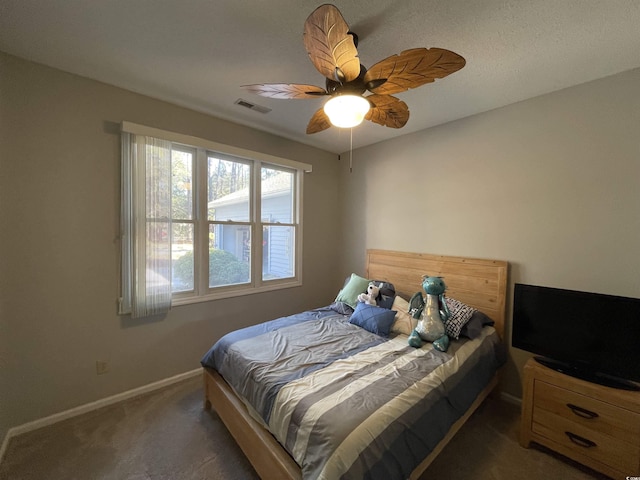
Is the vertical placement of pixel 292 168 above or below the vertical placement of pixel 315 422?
above

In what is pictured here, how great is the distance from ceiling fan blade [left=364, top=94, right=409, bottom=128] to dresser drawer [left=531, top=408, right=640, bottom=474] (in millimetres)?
2235

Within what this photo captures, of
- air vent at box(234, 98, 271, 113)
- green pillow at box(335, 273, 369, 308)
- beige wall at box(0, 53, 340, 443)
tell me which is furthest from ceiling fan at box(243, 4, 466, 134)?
green pillow at box(335, 273, 369, 308)

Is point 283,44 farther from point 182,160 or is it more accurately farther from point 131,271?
point 131,271

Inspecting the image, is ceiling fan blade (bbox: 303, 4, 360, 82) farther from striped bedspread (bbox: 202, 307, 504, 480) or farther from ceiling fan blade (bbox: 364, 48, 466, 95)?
striped bedspread (bbox: 202, 307, 504, 480)

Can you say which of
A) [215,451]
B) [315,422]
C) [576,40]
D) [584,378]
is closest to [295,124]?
[576,40]

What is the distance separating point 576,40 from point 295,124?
225 cm

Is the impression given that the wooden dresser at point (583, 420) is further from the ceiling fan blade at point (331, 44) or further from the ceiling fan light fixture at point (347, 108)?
the ceiling fan blade at point (331, 44)

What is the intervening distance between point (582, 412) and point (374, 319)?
1.39 meters

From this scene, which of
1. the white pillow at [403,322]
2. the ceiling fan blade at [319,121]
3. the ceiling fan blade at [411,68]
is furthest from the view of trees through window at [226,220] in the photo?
the ceiling fan blade at [411,68]

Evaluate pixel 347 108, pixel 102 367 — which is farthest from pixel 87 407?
pixel 347 108

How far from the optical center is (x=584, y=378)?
5.43ft

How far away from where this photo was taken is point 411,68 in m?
1.26

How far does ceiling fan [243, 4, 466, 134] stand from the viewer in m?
1.10

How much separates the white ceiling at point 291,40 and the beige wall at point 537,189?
254mm
